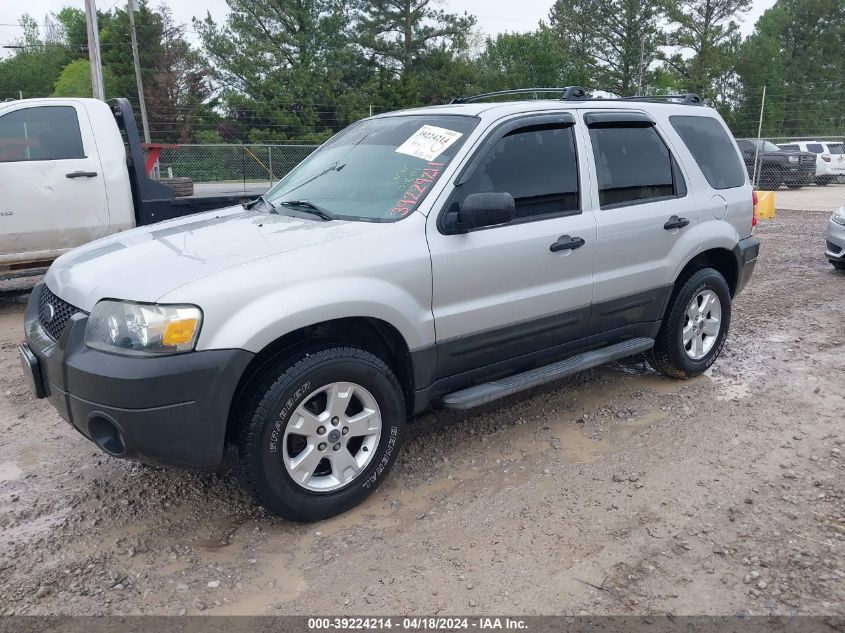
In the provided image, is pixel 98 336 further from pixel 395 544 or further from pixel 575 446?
pixel 575 446

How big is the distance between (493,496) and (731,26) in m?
52.3

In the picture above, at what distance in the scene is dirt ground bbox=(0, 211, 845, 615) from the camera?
2797 millimetres

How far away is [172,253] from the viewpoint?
329 centimetres

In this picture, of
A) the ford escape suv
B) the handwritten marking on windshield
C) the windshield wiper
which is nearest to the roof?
the ford escape suv

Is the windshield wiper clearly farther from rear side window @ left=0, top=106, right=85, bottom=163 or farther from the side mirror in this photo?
rear side window @ left=0, top=106, right=85, bottom=163

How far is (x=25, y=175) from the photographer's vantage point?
667 centimetres

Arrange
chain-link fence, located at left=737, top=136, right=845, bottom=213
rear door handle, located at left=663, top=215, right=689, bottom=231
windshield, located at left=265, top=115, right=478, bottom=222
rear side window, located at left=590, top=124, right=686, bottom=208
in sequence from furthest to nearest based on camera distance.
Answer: chain-link fence, located at left=737, top=136, right=845, bottom=213, rear door handle, located at left=663, top=215, right=689, bottom=231, rear side window, located at left=590, top=124, right=686, bottom=208, windshield, located at left=265, top=115, right=478, bottom=222

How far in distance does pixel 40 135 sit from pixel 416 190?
196 inches

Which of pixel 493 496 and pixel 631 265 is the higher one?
pixel 631 265

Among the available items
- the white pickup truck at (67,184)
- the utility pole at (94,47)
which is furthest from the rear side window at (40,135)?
the utility pole at (94,47)

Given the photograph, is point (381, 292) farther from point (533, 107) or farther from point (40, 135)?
point (40, 135)

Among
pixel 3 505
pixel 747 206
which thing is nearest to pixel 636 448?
pixel 747 206

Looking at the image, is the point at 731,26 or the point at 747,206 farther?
the point at 731,26

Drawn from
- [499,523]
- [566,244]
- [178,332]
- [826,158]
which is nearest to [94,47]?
[566,244]
